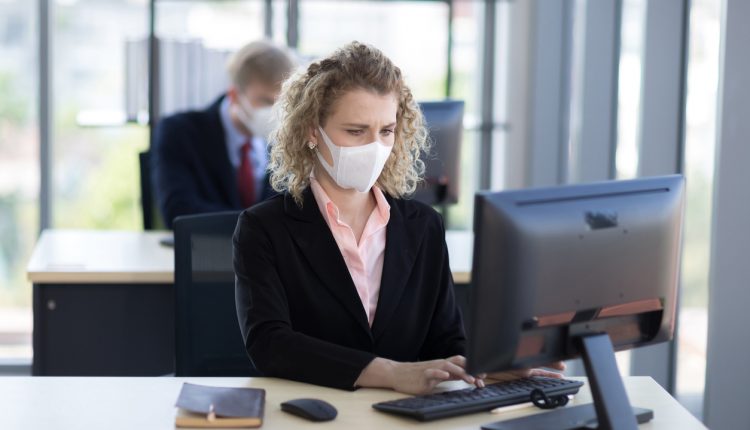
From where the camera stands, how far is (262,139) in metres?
3.93

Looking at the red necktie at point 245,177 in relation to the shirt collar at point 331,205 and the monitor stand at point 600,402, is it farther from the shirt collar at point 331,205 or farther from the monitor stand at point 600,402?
the monitor stand at point 600,402

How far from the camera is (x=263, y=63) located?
366 cm

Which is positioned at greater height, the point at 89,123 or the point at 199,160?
the point at 89,123

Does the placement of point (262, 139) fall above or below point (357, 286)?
above

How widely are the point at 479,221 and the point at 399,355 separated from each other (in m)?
0.66

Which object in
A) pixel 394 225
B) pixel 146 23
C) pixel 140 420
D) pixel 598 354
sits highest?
pixel 146 23

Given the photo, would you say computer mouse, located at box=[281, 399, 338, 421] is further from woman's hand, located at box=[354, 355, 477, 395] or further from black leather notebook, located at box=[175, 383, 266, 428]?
woman's hand, located at box=[354, 355, 477, 395]

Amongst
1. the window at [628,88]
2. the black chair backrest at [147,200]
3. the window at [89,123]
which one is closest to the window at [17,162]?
the window at [89,123]

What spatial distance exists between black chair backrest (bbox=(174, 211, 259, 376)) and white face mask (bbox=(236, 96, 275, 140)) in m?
1.14

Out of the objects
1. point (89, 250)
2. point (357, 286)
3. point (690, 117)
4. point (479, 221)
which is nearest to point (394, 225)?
point (357, 286)

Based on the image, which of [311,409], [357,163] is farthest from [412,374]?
[357,163]

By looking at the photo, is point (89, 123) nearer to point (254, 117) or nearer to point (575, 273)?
point (254, 117)

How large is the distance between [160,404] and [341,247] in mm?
510

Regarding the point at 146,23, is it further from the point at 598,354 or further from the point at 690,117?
the point at 598,354
